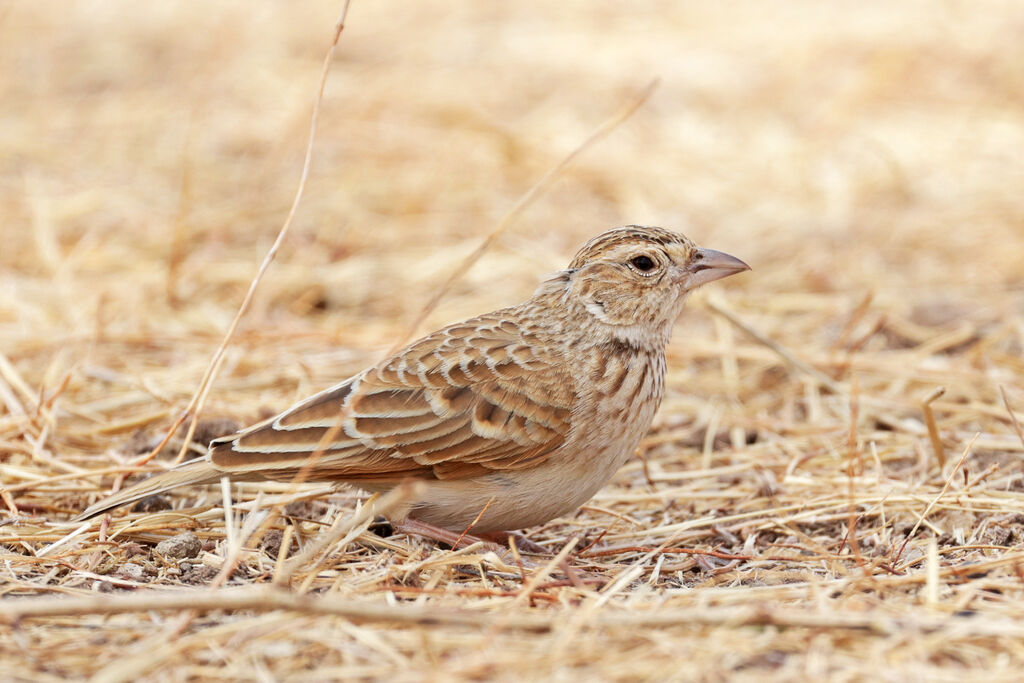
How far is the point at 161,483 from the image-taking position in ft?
14.0

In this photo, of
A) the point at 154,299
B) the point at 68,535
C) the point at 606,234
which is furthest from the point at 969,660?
the point at 154,299

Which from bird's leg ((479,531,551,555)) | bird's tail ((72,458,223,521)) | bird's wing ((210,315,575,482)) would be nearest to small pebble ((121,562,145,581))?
bird's tail ((72,458,223,521))

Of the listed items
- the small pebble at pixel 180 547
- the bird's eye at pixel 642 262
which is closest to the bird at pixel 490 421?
the bird's eye at pixel 642 262

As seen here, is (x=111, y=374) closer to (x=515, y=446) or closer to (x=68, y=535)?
(x=68, y=535)

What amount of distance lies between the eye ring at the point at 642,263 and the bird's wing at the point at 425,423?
20.4 inches

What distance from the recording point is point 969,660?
3.16 meters

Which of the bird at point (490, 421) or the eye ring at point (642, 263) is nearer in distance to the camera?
the bird at point (490, 421)

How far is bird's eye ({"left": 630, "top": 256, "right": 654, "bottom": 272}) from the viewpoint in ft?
15.3

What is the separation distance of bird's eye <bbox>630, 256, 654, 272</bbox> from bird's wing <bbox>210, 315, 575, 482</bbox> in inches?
20.4

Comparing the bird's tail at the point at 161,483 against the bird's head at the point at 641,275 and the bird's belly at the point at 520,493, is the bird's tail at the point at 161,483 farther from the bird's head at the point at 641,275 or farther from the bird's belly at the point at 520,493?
the bird's head at the point at 641,275

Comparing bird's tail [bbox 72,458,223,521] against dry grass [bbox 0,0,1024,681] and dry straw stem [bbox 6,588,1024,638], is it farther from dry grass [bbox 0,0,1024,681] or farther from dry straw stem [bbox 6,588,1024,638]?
dry straw stem [bbox 6,588,1024,638]

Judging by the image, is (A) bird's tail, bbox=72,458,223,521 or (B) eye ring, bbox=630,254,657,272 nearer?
(A) bird's tail, bbox=72,458,223,521

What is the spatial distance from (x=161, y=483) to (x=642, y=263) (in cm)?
199

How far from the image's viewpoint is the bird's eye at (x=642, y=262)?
4652 millimetres
